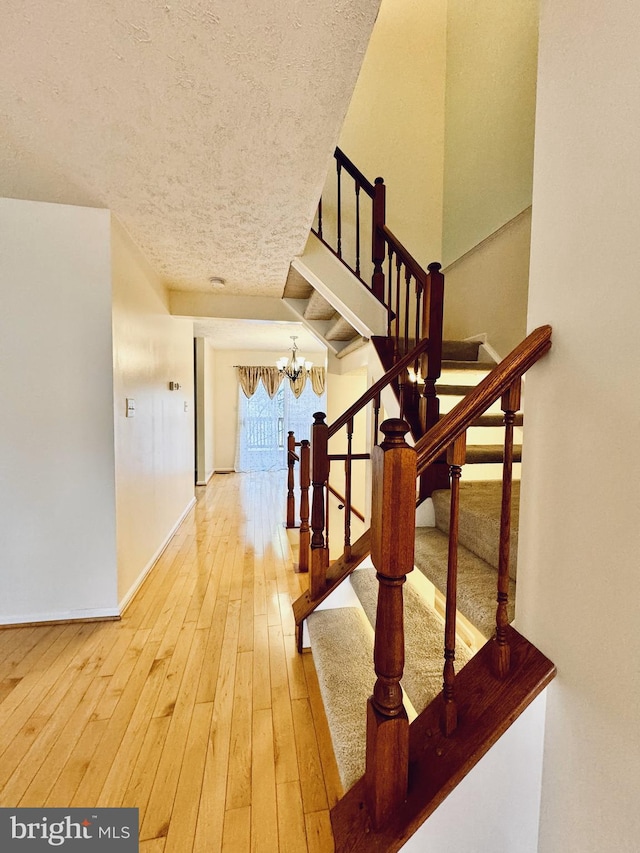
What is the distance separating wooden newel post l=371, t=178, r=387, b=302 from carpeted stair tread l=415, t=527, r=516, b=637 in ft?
5.88

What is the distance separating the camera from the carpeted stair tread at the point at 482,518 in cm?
144

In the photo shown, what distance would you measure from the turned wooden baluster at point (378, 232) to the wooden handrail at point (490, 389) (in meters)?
1.93

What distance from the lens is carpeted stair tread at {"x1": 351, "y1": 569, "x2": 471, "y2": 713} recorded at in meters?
1.16

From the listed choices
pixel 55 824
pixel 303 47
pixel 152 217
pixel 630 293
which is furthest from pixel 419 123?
pixel 55 824

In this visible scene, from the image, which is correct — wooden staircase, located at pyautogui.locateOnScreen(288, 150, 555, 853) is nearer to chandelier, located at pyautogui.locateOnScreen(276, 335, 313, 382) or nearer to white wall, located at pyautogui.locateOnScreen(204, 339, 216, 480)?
chandelier, located at pyautogui.locateOnScreen(276, 335, 313, 382)

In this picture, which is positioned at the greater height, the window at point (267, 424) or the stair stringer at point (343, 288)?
the stair stringer at point (343, 288)

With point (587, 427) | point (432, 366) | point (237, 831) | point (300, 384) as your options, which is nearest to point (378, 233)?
point (432, 366)

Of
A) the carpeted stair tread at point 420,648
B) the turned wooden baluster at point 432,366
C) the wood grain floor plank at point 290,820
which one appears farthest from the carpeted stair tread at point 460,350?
the wood grain floor plank at point 290,820

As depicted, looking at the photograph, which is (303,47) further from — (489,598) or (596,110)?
(489,598)

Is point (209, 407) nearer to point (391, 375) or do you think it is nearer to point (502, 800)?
point (391, 375)

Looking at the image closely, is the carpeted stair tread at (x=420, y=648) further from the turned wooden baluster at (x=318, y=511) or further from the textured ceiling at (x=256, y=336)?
the textured ceiling at (x=256, y=336)

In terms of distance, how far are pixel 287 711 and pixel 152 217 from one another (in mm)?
2733

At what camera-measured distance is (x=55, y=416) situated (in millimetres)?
2168

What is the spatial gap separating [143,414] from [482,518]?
2498 millimetres
